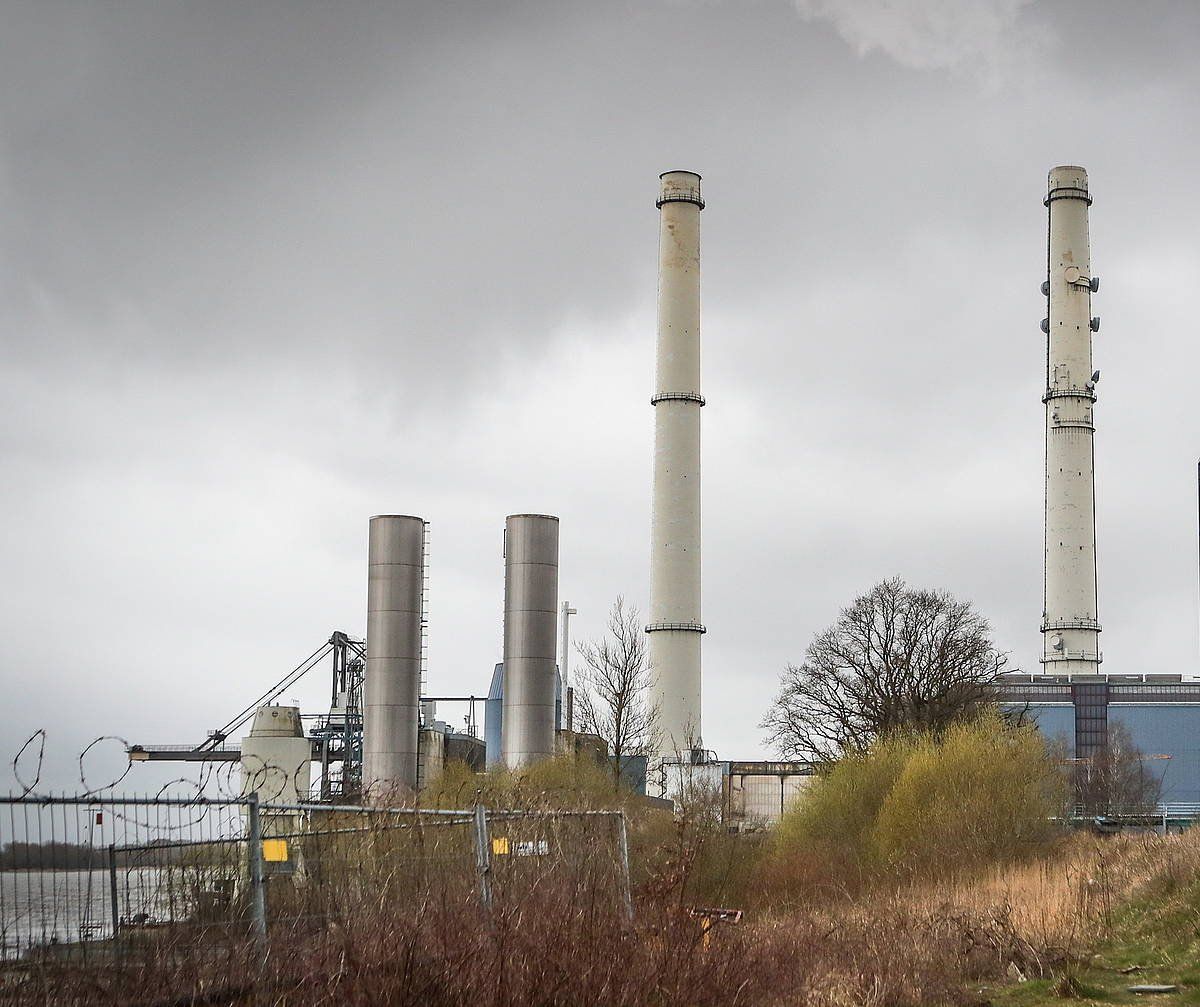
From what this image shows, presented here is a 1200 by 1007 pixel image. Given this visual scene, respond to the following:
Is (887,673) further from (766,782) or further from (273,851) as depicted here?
(273,851)

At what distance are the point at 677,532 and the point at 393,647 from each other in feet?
42.7

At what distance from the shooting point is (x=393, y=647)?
4653 centimetres

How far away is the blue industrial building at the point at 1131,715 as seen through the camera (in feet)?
239

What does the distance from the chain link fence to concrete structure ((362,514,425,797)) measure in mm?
30801

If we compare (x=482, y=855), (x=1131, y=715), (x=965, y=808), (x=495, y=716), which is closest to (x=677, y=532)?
(x=495, y=716)

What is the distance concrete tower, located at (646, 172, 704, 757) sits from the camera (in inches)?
2160

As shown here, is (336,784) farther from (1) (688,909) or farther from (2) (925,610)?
(1) (688,909)

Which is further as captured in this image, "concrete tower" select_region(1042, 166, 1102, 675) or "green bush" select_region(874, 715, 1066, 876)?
"concrete tower" select_region(1042, 166, 1102, 675)

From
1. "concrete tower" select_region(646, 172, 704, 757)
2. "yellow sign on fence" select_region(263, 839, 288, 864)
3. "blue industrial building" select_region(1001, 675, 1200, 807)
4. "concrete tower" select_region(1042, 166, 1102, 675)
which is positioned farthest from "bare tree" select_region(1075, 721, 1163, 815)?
"yellow sign on fence" select_region(263, 839, 288, 864)

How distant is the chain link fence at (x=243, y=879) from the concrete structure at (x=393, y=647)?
30.8 metres

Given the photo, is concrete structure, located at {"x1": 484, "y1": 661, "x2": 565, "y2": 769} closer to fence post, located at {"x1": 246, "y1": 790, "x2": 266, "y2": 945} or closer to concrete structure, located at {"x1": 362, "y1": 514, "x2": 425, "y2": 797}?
concrete structure, located at {"x1": 362, "y1": 514, "x2": 425, "y2": 797}

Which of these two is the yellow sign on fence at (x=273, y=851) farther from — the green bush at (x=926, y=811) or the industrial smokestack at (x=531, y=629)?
the industrial smokestack at (x=531, y=629)

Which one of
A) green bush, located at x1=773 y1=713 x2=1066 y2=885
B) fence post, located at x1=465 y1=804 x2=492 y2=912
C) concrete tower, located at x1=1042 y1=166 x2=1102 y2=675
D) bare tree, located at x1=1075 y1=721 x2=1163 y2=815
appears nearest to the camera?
fence post, located at x1=465 y1=804 x2=492 y2=912

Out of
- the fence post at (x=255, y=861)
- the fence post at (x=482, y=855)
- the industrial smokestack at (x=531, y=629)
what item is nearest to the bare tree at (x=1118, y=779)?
the industrial smokestack at (x=531, y=629)
